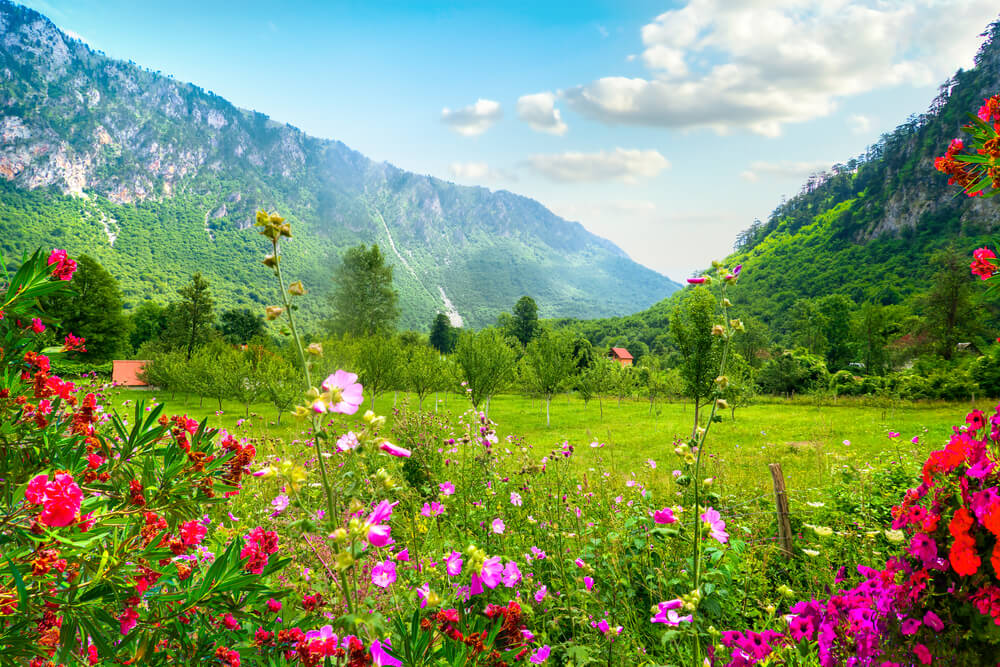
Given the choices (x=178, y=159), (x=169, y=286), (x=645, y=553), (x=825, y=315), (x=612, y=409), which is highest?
(x=178, y=159)

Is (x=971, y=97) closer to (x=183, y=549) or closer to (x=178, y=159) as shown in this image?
(x=183, y=549)

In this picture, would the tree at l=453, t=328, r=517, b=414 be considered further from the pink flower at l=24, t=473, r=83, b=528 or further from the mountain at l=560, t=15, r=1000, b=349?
the mountain at l=560, t=15, r=1000, b=349

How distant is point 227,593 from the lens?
1.19 m

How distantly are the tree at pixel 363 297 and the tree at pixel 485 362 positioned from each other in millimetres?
20415

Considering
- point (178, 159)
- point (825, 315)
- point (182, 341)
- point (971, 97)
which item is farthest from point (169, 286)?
point (971, 97)

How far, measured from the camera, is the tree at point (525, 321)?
→ 59.3 meters

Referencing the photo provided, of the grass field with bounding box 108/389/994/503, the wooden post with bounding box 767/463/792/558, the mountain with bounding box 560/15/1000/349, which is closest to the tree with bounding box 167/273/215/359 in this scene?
the grass field with bounding box 108/389/994/503

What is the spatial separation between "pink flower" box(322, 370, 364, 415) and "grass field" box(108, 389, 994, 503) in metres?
4.36

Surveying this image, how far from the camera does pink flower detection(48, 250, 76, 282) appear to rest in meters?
1.39

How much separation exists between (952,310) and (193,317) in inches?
2382

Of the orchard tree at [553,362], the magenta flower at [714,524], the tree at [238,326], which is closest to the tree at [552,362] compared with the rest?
the orchard tree at [553,362]

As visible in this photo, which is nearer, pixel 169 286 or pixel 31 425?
pixel 31 425

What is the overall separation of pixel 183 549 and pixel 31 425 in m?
0.77

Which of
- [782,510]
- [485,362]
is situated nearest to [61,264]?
[782,510]
